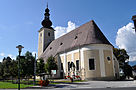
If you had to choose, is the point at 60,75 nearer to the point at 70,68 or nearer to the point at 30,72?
the point at 70,68

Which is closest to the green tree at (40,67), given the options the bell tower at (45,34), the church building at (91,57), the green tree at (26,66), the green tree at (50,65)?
the green tree at (50,65)

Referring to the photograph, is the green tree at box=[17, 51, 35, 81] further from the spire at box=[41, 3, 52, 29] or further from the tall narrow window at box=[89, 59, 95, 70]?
the spire at box=[41, 3, 52, 29]

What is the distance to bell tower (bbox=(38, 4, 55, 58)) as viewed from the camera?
5370 cm

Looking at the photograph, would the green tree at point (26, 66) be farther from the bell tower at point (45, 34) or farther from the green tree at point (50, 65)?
the bell tower at point (45, 34)

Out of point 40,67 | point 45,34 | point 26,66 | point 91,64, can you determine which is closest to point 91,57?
point 91,64

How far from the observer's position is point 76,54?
3316 centimetres

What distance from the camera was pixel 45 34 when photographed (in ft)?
178

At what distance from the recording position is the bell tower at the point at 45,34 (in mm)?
53697

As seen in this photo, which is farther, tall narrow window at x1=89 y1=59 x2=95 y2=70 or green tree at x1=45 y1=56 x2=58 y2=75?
green tree at x1=45 y1=56 x2=58 y2=75

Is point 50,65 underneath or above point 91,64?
underneath

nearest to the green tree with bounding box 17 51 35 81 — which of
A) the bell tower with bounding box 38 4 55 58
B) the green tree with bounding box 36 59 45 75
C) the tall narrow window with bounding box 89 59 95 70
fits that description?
the green tree with bounding box 36 59 45 75

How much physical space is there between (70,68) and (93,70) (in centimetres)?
720

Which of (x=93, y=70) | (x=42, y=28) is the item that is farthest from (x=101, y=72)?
(x=42, y=28)

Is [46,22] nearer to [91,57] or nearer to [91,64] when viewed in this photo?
[91,57]
